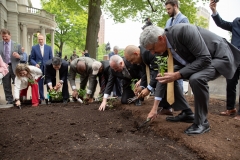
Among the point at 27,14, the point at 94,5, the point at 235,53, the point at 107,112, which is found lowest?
the point at 107,112

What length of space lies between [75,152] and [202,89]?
1.68 meters

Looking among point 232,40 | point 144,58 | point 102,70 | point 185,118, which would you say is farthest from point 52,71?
point 232,40

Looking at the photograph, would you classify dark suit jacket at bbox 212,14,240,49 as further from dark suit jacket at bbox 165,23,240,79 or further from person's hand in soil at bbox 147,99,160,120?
person's hand in soil at bbox 147,99,160,120

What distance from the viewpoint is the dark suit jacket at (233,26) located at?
12.1ft

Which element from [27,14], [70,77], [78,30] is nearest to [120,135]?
[70,77]

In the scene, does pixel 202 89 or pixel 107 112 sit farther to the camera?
pixel 107 112

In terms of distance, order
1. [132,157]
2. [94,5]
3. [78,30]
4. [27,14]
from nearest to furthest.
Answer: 1. [132,157]
2. [94,5]
3. [27,14]
4. [78,30]

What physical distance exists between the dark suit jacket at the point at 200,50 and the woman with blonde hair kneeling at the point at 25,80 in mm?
3388

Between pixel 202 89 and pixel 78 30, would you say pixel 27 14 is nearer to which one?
pixel 78 30

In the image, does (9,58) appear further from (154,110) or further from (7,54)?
(154,110)

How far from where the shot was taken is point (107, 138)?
2.76 m

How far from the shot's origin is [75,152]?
226 cm

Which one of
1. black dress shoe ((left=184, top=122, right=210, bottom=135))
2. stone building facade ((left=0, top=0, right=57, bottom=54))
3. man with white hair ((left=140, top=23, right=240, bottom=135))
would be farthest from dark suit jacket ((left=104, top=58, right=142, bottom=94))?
stone building facade ((left=0, top=0, right=57, bottom=54))

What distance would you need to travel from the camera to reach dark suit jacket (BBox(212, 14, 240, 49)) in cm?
367
